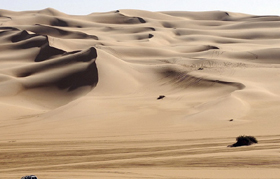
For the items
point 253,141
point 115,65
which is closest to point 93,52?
point 115,65

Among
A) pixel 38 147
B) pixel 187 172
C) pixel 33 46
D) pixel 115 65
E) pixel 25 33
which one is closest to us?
pixel 187 172

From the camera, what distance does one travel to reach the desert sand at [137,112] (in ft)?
39.3

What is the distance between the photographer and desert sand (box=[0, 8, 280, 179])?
1198cm

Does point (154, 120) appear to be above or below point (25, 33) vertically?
below

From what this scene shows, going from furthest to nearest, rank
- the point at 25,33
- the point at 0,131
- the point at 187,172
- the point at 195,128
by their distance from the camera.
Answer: the point at 25,33 < the point at 0,131 < the point at 195,128 < the point at 187,172

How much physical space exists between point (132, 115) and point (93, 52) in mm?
12733

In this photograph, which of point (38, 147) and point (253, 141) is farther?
point (38, 147)

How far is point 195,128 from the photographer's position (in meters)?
17.7

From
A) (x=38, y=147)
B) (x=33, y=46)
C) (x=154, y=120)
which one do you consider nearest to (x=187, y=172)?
(x=38, y=147)

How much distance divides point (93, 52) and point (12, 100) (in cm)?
759

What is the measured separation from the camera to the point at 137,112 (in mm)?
21203

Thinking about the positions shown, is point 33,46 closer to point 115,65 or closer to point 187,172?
point 115,65

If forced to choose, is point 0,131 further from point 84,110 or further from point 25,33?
point 25,33

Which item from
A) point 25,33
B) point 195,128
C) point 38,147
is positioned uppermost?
point 25,33
